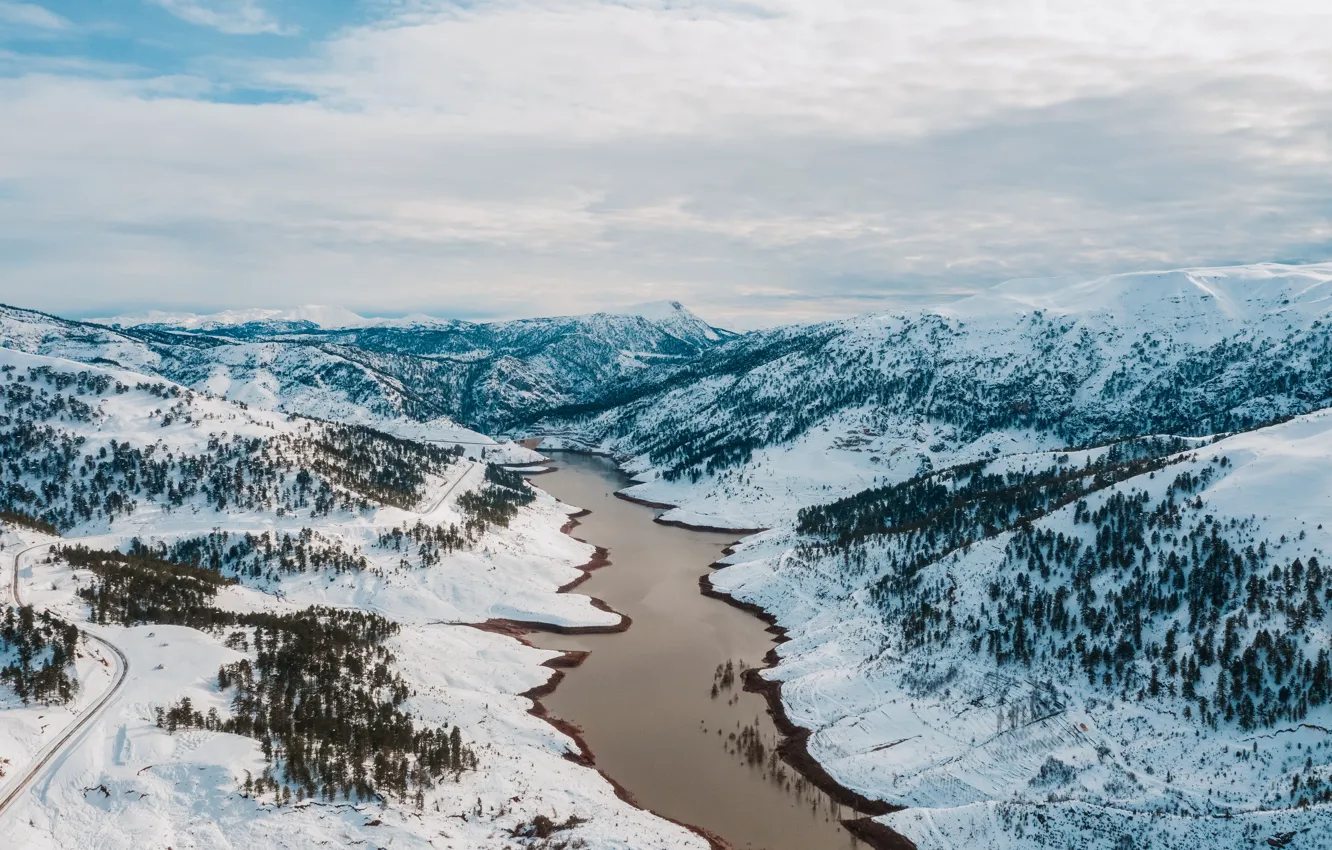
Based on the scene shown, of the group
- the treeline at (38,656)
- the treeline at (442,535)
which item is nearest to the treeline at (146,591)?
the treeline at (38,656)

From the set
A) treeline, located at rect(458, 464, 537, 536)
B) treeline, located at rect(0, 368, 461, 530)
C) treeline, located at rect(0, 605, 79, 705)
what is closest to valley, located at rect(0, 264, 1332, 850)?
treeline, located at rect(0, 605, 79, 705)

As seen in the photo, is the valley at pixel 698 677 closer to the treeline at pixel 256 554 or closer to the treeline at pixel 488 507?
the treeline at pixel 256 554

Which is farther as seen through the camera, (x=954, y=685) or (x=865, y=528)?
(x=865, y=528)

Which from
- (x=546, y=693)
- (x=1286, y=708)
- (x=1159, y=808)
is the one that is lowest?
(x=546, y=693)

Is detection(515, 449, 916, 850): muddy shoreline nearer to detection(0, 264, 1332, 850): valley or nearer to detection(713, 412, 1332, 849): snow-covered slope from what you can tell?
detection(0, 264, 1332, 850): valley

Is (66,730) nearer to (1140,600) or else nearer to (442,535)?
(442,535)

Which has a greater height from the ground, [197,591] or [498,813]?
[197,591]

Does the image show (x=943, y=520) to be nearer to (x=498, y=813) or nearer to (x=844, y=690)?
(x=844, y=690)

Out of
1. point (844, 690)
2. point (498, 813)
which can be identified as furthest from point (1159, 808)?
point (498, 813)
